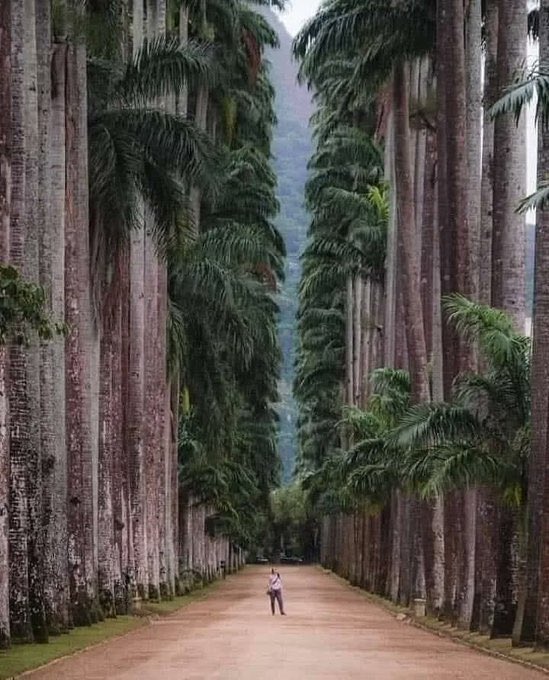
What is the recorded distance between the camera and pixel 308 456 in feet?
343

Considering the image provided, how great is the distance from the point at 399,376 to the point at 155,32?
11.6 meters

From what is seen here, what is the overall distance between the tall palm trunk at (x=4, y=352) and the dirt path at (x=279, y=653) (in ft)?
3.98

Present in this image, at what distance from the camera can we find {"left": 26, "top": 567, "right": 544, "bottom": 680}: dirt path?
715 inches

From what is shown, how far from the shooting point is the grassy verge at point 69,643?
18641mm

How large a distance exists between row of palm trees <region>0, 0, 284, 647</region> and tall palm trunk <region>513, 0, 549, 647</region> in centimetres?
711

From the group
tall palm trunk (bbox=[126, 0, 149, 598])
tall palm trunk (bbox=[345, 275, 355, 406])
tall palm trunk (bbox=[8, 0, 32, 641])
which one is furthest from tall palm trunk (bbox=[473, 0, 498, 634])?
tall palm trunk (bbox=[345, 275, 355, 406])

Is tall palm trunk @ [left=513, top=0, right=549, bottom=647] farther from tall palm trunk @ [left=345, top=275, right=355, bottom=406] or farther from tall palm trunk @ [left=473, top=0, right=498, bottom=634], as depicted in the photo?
tall palm trunk @ [left=345, top=275, right=355, bottom=406]

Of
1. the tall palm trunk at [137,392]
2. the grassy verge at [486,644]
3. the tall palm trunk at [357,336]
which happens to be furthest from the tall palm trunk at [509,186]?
the tall palm trunk at [357,336]

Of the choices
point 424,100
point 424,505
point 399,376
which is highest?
point 424,100

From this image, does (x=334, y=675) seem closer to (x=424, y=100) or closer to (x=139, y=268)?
(x=139, y=268)

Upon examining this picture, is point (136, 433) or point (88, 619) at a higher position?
point (136, 433)

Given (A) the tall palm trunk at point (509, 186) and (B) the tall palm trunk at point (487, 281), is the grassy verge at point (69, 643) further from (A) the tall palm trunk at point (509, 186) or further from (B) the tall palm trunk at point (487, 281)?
(A) the tall palm trunk at point (509, 186)

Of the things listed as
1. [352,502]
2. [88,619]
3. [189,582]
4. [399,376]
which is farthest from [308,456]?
[88,619]

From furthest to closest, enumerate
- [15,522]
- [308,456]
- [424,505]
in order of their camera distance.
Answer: [308,456]
[424,505]
[15,522]
